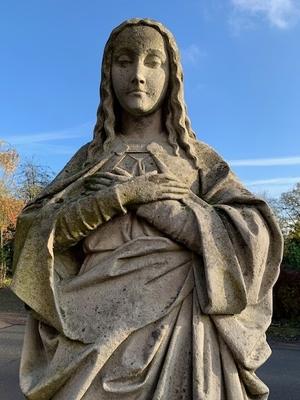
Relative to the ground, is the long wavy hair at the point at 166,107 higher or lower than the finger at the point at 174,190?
higher

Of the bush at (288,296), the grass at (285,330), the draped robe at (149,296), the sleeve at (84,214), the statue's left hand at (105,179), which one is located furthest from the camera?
the bush at (288,296)

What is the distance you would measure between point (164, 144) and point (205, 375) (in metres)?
1.17

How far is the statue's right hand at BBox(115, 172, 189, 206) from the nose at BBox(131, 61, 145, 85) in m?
0.49

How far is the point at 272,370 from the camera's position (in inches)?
345

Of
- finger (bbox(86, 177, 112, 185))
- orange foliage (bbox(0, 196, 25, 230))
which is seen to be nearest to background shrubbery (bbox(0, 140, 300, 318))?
orange foliage (bbox(0, 196, 25, 230))

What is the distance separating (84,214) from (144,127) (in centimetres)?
67

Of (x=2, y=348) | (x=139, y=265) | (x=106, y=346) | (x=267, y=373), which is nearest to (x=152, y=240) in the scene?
(x=139, y=265)

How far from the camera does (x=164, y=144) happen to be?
2.83m

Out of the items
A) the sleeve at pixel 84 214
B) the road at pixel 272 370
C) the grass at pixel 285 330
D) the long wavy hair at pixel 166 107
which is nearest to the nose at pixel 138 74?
the long wavy hair at pixel 166 107

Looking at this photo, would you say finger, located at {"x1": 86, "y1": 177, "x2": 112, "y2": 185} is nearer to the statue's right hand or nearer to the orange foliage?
the statue's right hand

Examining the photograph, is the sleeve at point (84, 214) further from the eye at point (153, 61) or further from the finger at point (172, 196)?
the eye at point (153, 61)

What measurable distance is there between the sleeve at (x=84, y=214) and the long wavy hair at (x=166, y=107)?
1.54 ft

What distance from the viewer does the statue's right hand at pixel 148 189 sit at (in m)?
2.46

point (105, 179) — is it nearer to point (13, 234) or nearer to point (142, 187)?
point (142, 187)
